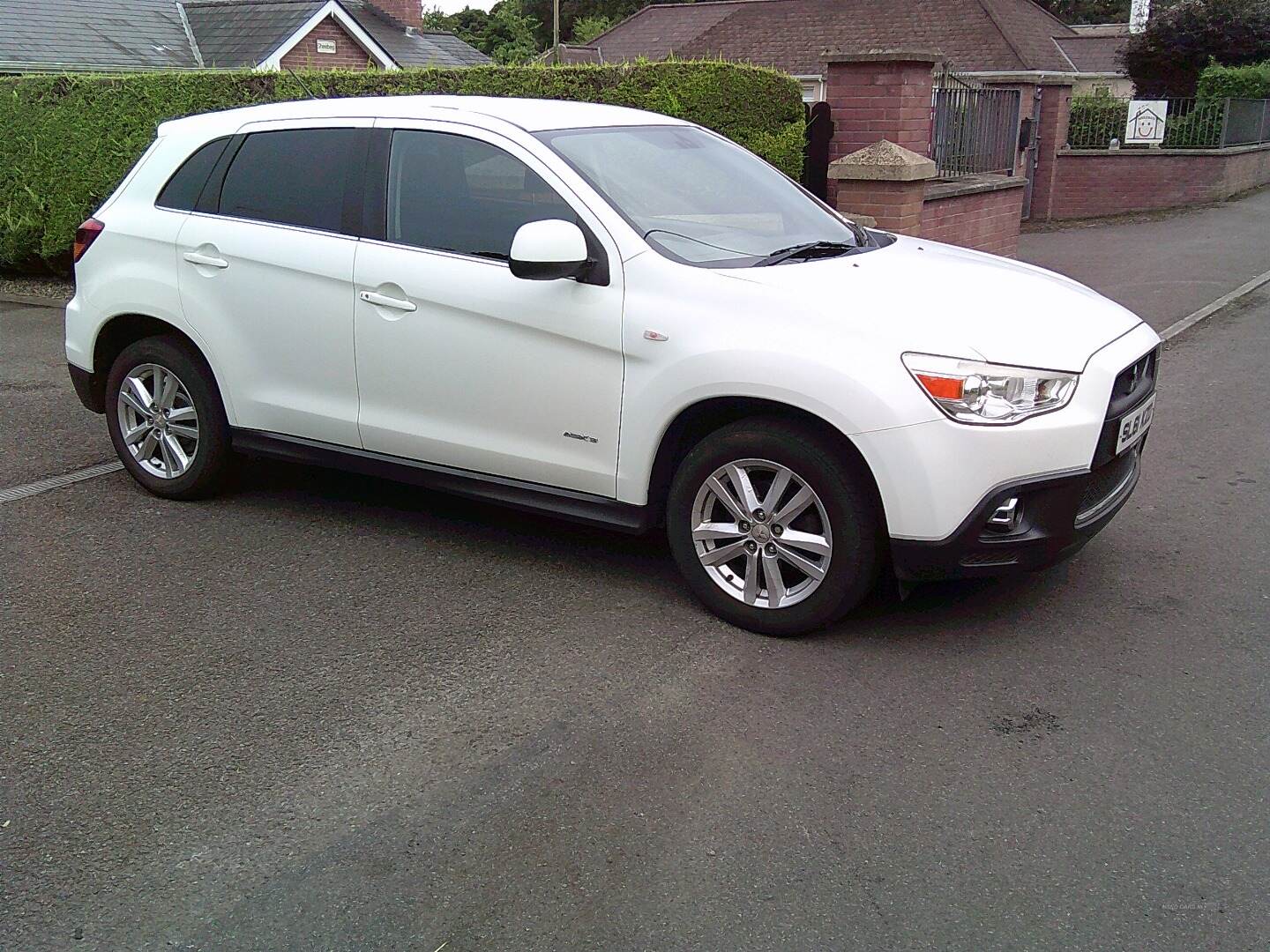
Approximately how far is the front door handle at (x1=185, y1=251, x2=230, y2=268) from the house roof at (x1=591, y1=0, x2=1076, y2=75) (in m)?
28.0

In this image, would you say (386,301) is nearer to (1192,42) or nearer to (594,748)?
(594,748)

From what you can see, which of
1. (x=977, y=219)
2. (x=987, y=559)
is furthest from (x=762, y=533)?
(x=977, y=219)

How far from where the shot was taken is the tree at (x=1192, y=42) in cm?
3095

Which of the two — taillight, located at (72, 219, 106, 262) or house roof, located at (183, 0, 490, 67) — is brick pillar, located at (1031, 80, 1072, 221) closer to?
house roof, located at (183, 0, 490, 67)

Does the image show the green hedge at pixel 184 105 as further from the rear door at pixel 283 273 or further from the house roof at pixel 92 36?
the house roof at pixel 92 36

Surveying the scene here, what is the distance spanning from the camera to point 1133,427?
468 cm

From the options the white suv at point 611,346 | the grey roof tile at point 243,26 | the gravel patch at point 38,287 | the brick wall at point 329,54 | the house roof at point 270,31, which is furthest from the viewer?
the brick wall at point 329,54

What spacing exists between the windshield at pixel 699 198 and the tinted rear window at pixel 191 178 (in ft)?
5.89

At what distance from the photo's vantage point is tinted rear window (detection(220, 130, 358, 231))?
547cm

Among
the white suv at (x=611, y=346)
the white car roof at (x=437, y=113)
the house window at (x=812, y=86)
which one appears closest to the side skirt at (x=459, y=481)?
the white suv at (x=611, y=346)

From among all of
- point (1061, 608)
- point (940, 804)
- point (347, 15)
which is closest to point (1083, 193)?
point (347, 15)

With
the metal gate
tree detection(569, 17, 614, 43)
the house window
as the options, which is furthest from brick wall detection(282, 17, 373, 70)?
tree detection(569, 17, 614, 43)

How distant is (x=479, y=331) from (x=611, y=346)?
601 millimetres

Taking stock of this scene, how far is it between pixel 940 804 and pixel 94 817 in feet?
7.70
